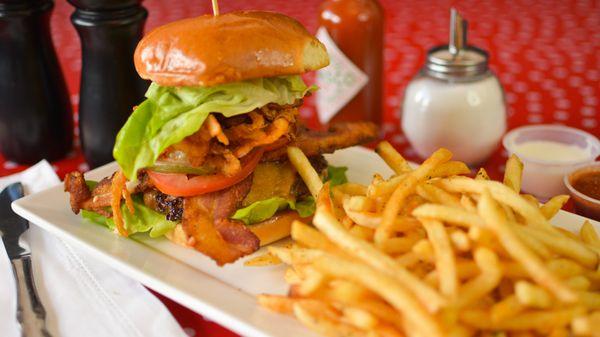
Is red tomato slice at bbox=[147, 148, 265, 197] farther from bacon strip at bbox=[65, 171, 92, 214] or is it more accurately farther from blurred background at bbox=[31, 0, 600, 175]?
blurred background at bbox=[31, 0, 600, 175]

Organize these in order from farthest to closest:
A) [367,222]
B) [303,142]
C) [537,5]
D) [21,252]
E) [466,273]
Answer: [537,5]
[303,142]
[21,252]
[367,222]
[466,273]

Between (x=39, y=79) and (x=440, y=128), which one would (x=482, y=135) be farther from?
(x=39, y=79)

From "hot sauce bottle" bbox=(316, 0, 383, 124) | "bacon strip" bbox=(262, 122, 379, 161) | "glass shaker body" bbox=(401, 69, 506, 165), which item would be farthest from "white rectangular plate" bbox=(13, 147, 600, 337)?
"hot sauce bottle" bbox=(316, 0, 383, 124)

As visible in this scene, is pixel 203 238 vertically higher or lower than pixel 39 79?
lower

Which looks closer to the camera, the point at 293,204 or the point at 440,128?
the point at 293,204

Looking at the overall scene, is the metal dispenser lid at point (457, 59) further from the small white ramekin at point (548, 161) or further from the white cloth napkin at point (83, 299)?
the white cloth napkin at point (83, 299)

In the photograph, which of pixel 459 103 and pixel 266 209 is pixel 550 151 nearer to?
pixel 459 103

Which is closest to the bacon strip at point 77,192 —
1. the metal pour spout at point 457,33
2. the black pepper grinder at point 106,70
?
the black pepper grinder at point 106,70

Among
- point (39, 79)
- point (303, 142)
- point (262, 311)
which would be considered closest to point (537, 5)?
point (303, 142)
